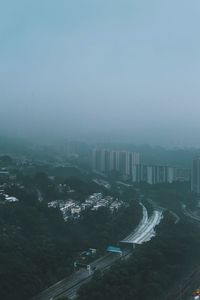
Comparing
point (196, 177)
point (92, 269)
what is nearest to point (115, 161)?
point (196, 177)

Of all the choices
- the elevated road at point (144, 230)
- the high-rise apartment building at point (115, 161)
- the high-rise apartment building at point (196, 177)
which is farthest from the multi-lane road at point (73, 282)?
the high-rise apartment building at point (115, 161)

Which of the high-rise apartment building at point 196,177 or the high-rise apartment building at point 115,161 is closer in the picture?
the high-rise apartment building at point 196,177

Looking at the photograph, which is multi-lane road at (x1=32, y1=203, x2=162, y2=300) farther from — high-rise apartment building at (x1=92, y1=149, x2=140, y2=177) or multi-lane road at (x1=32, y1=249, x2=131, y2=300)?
high-rise apartment building at (x1=92, y1=149, x2=140, y2=177)

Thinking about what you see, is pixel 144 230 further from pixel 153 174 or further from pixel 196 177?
pixel 153 174

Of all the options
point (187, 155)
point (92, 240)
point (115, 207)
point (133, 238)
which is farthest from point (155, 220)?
point (187, 155)

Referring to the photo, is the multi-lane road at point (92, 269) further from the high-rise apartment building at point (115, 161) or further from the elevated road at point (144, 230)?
the high-rise apartment building at point (115, 161)

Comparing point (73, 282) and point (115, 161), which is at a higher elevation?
point (115, 161)

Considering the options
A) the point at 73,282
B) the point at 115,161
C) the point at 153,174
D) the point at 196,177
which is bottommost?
the point at 73,282

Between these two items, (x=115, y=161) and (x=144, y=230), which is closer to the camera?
(x=144, y=230)

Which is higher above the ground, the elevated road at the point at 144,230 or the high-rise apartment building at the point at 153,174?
the high-rise apartment building at the point at 153,174

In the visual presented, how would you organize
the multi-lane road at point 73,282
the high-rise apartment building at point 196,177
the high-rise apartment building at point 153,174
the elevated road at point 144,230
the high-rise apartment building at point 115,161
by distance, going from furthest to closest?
→ the high-rise apartment building at point 115,161, the high-rise apartment building at point 153,174, the high-rise apartment building at point 196,177, the elevated road at point 144,230, the multi-lane road at point 73,282

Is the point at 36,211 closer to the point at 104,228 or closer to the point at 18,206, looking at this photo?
the point at 18,206

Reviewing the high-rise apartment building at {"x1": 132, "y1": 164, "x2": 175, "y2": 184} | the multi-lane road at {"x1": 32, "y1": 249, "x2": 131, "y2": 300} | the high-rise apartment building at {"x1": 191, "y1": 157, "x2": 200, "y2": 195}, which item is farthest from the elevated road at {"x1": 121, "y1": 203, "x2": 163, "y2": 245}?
the high-rise apartment building at {"x1": 132, "y1": 164, "x2": 175, "y2": 184}
